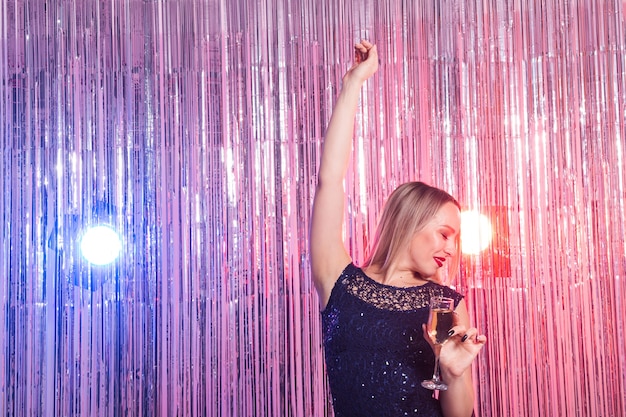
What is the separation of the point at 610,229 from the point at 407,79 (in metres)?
0.98

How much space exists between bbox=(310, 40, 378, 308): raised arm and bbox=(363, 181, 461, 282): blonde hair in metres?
0.11

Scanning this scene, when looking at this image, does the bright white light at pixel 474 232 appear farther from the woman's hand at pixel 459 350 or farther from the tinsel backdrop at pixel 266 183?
the woman's hand at pixel 459 350

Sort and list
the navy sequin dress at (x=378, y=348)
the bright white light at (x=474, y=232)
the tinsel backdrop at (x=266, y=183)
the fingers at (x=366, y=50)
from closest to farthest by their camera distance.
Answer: the navy sequin dress at (x=378, y=348)
the fingers at (x=366, y=50)
the tinsel backdrop at (x=266, y=183)
the bright white light at (x=474, y=232)

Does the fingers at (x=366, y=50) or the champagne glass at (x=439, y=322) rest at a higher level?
the fingers at (x=366, y=50)

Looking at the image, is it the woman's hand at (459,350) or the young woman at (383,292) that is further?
the young woman at (383,292)

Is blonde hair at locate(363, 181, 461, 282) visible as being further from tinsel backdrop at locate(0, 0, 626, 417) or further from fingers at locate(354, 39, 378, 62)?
tinsel backdrop at locate(0, 0, 626, 417)

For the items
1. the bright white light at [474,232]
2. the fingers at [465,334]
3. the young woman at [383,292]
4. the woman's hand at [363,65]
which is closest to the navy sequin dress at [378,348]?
the young woman at [383,292]

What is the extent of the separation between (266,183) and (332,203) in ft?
2.77

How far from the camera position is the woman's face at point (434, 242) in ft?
6.37

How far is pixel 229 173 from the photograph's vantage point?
2.76 m

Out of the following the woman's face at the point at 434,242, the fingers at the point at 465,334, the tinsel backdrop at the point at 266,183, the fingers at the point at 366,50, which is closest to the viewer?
the fingers at the point at 465,334

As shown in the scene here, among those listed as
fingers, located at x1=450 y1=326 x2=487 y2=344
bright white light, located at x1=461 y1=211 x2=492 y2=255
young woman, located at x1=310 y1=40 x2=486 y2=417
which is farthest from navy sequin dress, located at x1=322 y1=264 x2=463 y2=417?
bright white light, located at x1=461 y1=211 x2=492 y2=255

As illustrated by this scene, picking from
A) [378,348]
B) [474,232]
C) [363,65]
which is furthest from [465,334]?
[474,232]

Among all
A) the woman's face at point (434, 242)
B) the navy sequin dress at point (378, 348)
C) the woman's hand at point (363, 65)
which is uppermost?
the woman's hand at point (363, 65)
